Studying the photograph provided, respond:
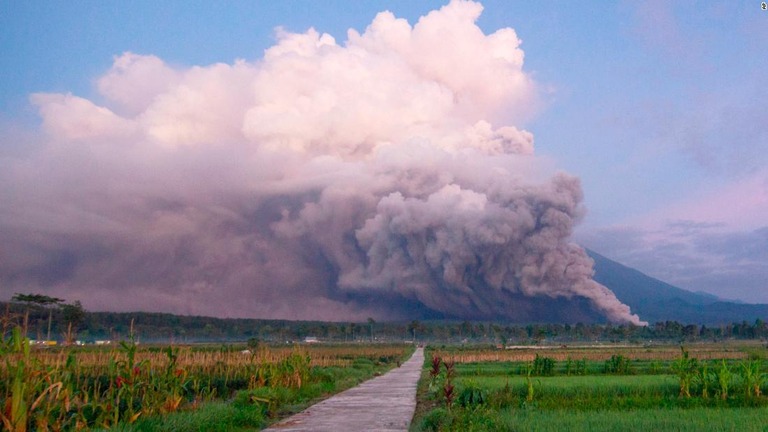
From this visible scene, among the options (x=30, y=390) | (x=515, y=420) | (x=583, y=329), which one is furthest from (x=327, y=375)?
(x=583, y=329)

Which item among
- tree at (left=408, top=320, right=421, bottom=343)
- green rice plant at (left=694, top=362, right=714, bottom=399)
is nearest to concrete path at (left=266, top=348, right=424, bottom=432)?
green rice plant at (left=694, top=362, right=714, bottom=399)

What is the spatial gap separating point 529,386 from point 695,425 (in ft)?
25.0

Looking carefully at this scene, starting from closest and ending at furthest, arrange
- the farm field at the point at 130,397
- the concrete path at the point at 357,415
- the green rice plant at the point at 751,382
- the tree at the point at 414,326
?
the farm field at the point at 130,397 → the concrete path at the point at 357,415 → the green rice plant at the point at 751,382 → the tree at the point at 414,326

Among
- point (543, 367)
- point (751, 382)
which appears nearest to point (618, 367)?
point (543, 367)

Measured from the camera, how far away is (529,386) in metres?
→ 21.4

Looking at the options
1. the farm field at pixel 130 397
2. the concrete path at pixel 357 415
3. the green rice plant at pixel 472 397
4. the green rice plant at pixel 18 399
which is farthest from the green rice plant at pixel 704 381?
the green rice plant at pixel 18 399

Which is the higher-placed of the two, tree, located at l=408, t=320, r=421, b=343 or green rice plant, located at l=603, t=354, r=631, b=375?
tree, located at l=408, t=320, r=421, b=343

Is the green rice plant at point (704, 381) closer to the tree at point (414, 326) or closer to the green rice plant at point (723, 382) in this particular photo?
the green rice plant at point (723, 382)

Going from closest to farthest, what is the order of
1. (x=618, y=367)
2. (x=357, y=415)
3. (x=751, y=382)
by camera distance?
(x=357, y=415) → (x=751, y=382) → (x=618, y=367)

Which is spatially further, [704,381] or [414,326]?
[414,326]

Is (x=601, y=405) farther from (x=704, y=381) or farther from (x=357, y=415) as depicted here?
(x=357, y=415)

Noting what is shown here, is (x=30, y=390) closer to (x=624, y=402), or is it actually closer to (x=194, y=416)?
(x=194, y=416)

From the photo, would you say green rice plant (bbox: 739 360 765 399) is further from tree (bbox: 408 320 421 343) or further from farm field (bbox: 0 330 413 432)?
tree (bbox: 408 320 421 343)

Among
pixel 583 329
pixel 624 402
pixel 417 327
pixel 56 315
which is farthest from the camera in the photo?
pixel 417 327
